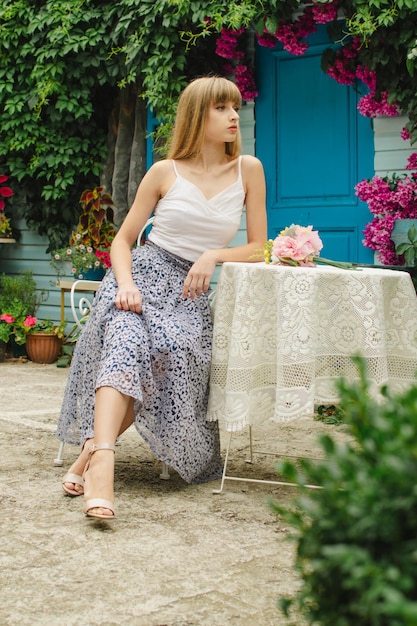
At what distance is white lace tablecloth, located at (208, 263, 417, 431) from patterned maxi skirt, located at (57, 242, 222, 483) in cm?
17

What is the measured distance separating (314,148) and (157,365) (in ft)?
11.0

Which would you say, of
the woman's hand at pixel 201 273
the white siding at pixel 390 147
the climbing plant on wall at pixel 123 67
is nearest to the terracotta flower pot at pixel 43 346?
the climbing plant on wall at pixel 123 67

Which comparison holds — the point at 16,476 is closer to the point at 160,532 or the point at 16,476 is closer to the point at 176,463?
the point at 176,463

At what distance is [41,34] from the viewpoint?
22.7 feet

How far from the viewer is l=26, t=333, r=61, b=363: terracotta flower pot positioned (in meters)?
7.07

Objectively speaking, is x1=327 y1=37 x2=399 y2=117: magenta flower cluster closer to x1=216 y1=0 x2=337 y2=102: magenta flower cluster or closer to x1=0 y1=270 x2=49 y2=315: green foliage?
x1=216 y1=0 x2=337 y2=102: magenta flower cluster

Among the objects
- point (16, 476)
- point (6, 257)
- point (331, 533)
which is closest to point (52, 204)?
point (6, 257)

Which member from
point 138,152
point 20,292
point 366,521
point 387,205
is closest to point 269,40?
point 387,205

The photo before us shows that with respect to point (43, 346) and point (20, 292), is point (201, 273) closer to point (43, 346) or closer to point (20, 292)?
point (43, 346)

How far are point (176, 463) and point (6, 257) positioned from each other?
18.6ft

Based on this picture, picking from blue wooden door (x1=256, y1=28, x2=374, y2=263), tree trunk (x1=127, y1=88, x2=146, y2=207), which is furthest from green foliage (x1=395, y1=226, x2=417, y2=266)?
tree trunk (x1=127, y1=88, x2=146, y2=207)

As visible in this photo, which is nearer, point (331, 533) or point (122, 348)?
point (331, 533)

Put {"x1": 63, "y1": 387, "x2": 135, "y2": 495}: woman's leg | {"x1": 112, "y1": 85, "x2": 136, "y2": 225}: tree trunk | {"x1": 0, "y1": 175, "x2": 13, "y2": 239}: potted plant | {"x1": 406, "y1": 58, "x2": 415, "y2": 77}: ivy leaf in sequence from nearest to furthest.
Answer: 1. {"x1": 63, "y1": 387, "x2": 135, "y2": 495}: woman's leg
2. {"x1": 406, "y1": 58, "x2": 415, "y2": 77}: ivy leaf
3. {"x1": 112, "y1": 85, "x2": 136, "y2": 225}: tree trunk
4. {"x1": 0, "y1": 175, "x2": 13, "y2": 239}: potted plant

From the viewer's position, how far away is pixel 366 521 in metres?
0.82
